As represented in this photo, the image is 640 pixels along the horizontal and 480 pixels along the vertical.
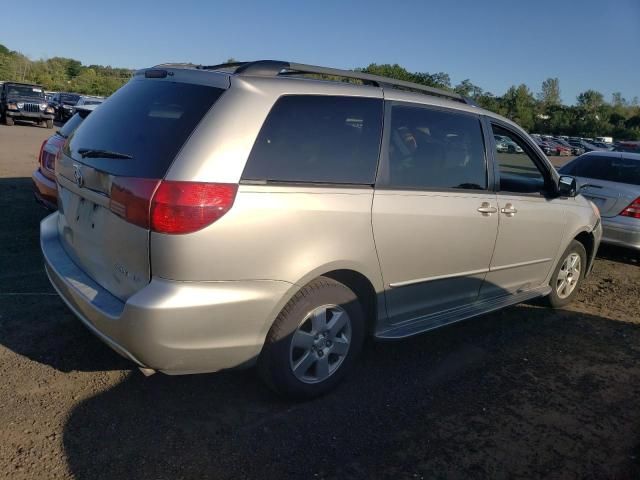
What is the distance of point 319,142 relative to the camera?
316 cm

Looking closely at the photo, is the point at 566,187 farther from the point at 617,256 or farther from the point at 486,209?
the point at 617,256

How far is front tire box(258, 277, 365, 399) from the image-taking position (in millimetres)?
3041

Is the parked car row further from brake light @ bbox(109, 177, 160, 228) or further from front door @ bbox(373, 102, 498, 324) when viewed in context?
brake light @ bbox(109, 177, 160, 228)

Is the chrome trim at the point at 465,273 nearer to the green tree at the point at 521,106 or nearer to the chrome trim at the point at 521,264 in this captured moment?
the chrome trim at the point at 521,264

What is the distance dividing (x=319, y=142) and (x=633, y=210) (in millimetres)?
5778

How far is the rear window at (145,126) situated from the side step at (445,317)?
1.76 metres

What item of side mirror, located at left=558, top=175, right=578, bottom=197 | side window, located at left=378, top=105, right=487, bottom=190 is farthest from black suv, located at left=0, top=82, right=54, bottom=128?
side mirror, located at left=558, top=175, right=578, bottom=197

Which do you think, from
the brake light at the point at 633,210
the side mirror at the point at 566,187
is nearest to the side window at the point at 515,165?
the side mirror at the point at 566,187

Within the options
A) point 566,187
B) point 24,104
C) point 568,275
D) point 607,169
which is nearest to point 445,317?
point 566,187

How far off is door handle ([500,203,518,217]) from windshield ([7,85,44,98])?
26.1 meters

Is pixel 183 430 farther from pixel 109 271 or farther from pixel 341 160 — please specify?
pixel 341 160

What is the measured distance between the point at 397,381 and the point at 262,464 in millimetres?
1286

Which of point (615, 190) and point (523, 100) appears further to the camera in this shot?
point (523, 100)

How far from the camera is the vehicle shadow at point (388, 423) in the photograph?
2.73 meters
